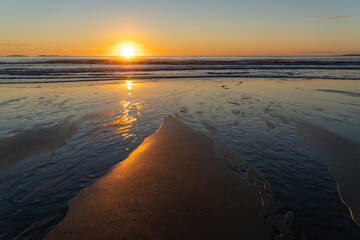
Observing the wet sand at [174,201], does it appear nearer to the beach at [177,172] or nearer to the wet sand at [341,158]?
the beach at [177,172]

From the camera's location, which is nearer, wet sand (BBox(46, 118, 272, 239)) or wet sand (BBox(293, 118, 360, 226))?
wet sand (BBox(46, 118, 272, 239))

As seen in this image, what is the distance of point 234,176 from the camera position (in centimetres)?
338

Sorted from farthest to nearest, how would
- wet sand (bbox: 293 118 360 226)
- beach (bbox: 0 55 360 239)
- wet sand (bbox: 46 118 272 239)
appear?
1. wet sand (bbox: 293 118 360 226)
2. beach (bbox: 0 55 360 239)
3. wet sand (bbox: 46 118 272 239)

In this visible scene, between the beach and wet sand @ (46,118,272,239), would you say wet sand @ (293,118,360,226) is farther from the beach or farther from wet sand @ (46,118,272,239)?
wet sand @ (46,118,272,239)

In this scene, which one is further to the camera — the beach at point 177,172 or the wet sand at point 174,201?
the beach at point 177,172

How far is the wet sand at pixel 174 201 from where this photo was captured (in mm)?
2275

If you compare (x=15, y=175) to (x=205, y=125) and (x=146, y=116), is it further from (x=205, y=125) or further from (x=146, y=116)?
(x=205, y=125)

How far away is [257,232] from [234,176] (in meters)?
1.17

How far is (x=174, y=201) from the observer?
109 inches

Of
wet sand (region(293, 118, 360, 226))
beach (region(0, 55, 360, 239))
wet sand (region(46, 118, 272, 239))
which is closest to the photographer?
wet sand (region(46, 118, 272, 239))

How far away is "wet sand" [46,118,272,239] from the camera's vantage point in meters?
2.28

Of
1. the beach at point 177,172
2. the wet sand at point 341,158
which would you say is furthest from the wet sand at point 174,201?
the wet sand at point 341,158

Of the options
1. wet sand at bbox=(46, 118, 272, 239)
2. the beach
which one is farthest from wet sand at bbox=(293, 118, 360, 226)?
wet sand at bbox=(46, 118, 272, 239)

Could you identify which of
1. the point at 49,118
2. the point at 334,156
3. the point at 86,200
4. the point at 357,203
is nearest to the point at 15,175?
the point at 86,200
